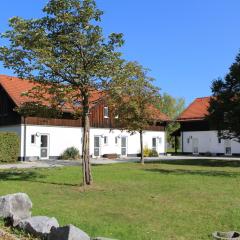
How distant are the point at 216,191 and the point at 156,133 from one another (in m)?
34.3

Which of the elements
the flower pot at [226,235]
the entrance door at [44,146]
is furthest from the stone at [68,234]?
the entrance door at [44,146]

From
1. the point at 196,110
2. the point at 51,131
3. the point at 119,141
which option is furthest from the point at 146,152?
the point at 196,110

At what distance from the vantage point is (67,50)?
17.7 metres

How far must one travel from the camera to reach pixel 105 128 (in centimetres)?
4459

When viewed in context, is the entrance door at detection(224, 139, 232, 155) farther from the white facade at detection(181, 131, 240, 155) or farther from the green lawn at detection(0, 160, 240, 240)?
the green lawn at detection(0, 160, 240, 240)

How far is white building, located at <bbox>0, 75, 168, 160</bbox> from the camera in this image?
37562mm

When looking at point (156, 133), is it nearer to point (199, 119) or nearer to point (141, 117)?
point (199, 119)

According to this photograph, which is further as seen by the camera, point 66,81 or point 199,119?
point 199,119

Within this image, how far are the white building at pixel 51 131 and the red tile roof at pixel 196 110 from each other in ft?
39.7

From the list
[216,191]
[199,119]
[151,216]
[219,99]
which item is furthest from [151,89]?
[199,119]

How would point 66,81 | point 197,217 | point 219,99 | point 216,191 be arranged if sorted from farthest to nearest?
point 219,99
point 66,81
point 216,191
point 197,217

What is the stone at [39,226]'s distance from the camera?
8312 mm

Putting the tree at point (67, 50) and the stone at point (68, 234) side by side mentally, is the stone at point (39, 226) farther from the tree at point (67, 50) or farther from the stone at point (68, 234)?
the tree at point (67, 50)

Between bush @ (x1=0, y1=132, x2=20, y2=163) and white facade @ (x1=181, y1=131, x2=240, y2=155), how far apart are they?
922 inches
